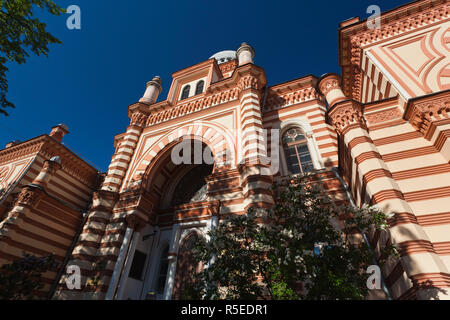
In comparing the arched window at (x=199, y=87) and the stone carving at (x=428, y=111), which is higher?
the arched window at (x=199, y=87)

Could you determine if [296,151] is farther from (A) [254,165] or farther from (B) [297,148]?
(A) [254,165]

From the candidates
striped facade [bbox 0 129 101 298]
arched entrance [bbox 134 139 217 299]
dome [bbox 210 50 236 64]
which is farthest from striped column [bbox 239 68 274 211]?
dome [bbox 210 50 236 64]

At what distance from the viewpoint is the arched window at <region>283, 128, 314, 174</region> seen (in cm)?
973

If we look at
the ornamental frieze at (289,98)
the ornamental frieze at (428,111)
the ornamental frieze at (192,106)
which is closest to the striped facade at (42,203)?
the ornamental frieze at (192,106)

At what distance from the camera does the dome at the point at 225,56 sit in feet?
79.3

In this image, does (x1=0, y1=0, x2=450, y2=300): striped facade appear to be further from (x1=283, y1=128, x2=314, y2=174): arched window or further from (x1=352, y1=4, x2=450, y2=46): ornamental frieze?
(x1=283, y1=128, x2=314, y2=174): arched window

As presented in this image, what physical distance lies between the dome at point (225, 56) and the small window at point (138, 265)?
2080cm

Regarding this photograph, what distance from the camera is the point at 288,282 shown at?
3.68 meters

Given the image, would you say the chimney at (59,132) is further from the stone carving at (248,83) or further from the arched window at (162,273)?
the stone carving at (248,83)

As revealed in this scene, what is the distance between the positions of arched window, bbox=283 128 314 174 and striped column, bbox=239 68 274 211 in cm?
191

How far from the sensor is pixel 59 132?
1553cm

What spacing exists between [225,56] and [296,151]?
736 inches
